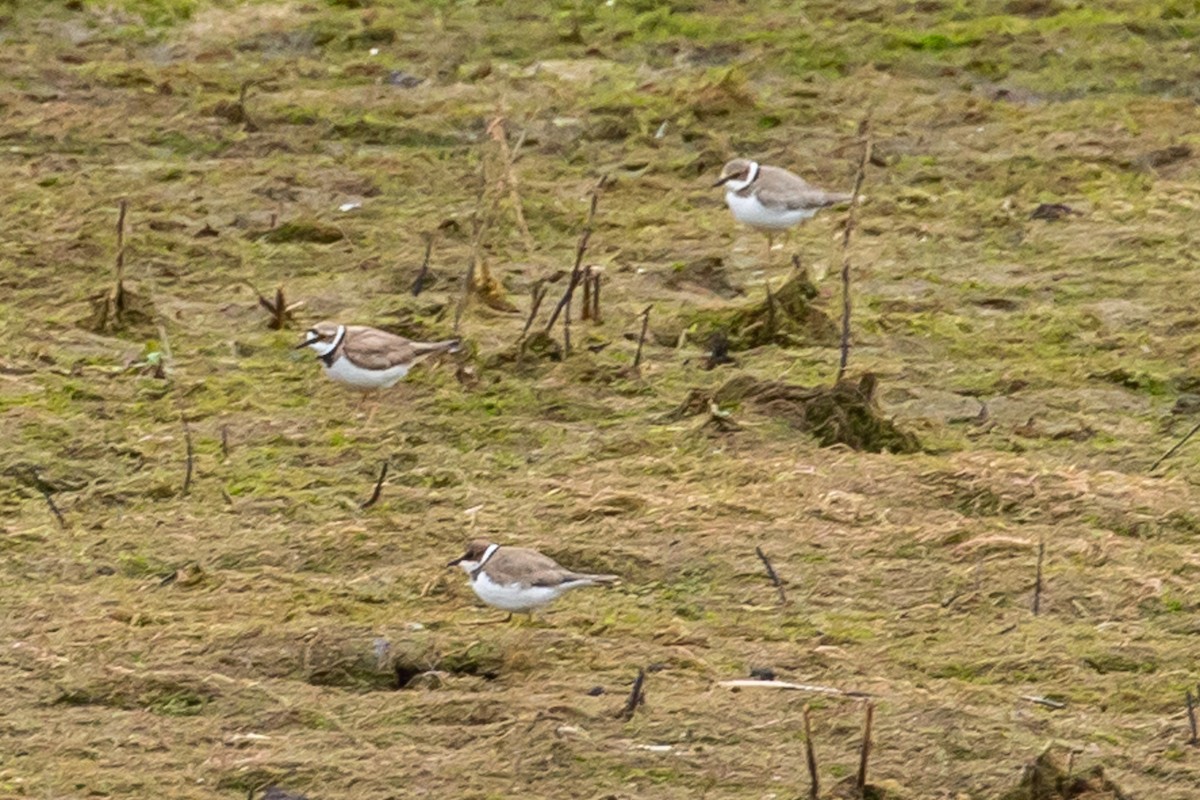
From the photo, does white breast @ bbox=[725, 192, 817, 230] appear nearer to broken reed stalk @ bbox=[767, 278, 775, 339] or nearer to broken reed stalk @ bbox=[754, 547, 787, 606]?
broken reed stalk @ bbox=[767, 278, 775, 339]

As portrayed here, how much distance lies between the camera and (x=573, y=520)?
9.05 meters

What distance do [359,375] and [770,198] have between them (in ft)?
10.2

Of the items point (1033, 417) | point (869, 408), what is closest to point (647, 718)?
point (869, 408)

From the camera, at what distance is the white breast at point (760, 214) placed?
41.1 feet

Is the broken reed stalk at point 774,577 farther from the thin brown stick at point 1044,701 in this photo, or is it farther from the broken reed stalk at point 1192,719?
the broken reed stalk at point 1192,719

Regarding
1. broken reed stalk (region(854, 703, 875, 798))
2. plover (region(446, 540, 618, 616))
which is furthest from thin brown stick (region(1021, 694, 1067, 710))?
plover (region(446, 540, 618, 616))

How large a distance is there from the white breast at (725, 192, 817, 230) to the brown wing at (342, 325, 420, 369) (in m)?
2.67

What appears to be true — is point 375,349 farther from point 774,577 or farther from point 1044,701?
point 1044,701

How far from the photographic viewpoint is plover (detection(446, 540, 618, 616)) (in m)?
7.76

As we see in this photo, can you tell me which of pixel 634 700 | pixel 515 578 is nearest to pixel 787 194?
pixel 515 578

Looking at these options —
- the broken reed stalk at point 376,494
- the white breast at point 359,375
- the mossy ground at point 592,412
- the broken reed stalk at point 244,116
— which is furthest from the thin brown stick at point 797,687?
the broken reed stalk at point 244,116

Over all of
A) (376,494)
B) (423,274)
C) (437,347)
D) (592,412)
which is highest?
(376,494)

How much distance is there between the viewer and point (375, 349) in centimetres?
1028

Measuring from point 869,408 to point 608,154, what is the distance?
5.32 m
